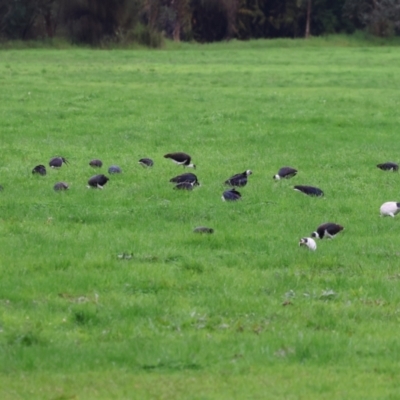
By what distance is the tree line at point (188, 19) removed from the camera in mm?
64688

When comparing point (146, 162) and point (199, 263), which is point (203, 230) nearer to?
point (199, 263)

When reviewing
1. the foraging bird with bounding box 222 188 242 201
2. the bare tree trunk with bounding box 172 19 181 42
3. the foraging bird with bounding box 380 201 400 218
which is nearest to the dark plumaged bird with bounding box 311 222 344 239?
the foraging bird with bounding box 380 201 400 218

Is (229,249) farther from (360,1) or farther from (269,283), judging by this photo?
(360,1)

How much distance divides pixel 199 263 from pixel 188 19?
70.1 meters

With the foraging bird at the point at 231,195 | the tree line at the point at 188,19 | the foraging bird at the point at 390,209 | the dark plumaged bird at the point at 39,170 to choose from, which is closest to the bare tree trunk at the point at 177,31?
the tree line at the point at 188,19

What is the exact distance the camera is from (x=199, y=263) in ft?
31.9

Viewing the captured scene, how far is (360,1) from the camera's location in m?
81.7

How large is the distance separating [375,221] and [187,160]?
449 centimetres

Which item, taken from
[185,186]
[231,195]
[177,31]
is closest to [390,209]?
[231,195]

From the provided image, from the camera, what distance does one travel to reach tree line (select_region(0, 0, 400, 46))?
6469 cm

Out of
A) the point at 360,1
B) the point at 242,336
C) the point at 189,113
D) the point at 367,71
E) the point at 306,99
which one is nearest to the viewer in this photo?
the point at 242,336

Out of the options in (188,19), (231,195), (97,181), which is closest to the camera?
(231,195)

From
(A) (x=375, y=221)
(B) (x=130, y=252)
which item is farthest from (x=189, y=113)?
(B) (x=130, y=252)

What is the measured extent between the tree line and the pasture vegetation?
4218 centimetres
